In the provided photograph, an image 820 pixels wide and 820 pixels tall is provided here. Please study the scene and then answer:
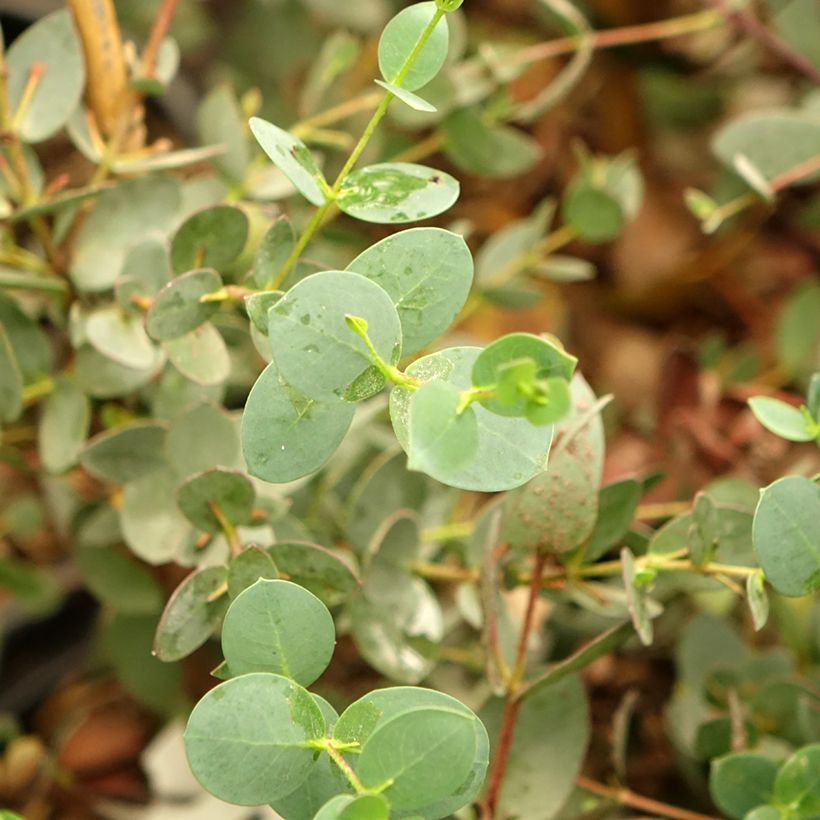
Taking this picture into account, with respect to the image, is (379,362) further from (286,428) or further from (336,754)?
(336,754)

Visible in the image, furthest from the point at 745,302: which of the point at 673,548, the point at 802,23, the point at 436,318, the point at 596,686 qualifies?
the point at 436,318

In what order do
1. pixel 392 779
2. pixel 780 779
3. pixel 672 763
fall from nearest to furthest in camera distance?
pixel 392 779, pixel 780 779, pixel 672 763

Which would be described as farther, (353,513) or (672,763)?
(672,763)

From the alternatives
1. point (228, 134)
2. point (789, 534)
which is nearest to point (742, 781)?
point (789, 534)

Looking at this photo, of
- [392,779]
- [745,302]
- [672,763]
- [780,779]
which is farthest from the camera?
[745,302]

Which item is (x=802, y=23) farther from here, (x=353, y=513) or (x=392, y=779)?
(x=392, y=779)

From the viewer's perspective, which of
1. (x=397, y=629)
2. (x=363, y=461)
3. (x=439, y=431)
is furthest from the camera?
(x=363, y=461)

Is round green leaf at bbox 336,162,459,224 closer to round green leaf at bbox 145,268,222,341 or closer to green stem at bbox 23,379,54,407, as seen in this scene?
round green leaf at bbox 145,268,222,341
